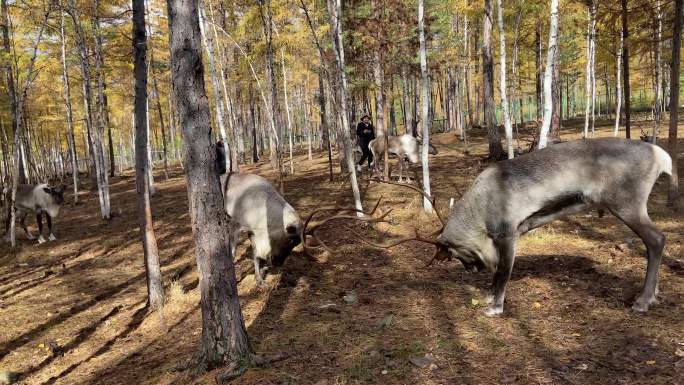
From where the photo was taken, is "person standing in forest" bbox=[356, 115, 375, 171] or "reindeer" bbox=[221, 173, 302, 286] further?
"person standing in forest" bbox=[356, 115, 375, 171]

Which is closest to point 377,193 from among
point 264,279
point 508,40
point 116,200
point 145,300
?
point 264,279

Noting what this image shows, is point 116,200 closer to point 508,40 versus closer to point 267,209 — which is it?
point 267,209

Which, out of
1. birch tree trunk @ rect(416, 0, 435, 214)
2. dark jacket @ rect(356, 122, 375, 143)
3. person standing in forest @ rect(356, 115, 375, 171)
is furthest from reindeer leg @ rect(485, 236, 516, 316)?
dark jacket @ rect(356, 122, 375, 143)

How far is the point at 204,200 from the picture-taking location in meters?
4.41

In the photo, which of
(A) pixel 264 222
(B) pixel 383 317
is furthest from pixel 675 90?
(A) pixel 264 222

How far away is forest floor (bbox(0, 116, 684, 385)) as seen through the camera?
4.45 metres

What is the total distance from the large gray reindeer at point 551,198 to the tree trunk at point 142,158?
4340mm

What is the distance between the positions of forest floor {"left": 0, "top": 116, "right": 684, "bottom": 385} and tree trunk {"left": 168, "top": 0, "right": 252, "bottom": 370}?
0.35m

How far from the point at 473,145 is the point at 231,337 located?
955 inches

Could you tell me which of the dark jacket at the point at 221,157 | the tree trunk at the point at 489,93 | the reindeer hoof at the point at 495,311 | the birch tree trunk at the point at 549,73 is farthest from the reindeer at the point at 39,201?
the tree trunk at the point at 489,93

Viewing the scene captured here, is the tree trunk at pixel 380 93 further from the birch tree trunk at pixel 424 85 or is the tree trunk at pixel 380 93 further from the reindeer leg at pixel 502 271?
the reindeer leg at pixel 502 271

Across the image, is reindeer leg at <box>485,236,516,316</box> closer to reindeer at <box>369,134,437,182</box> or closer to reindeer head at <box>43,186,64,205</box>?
reindeer at <box>369,134,437,182</box>

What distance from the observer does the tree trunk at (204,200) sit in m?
4.30

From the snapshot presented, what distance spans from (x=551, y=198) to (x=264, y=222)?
4556 millimetres
